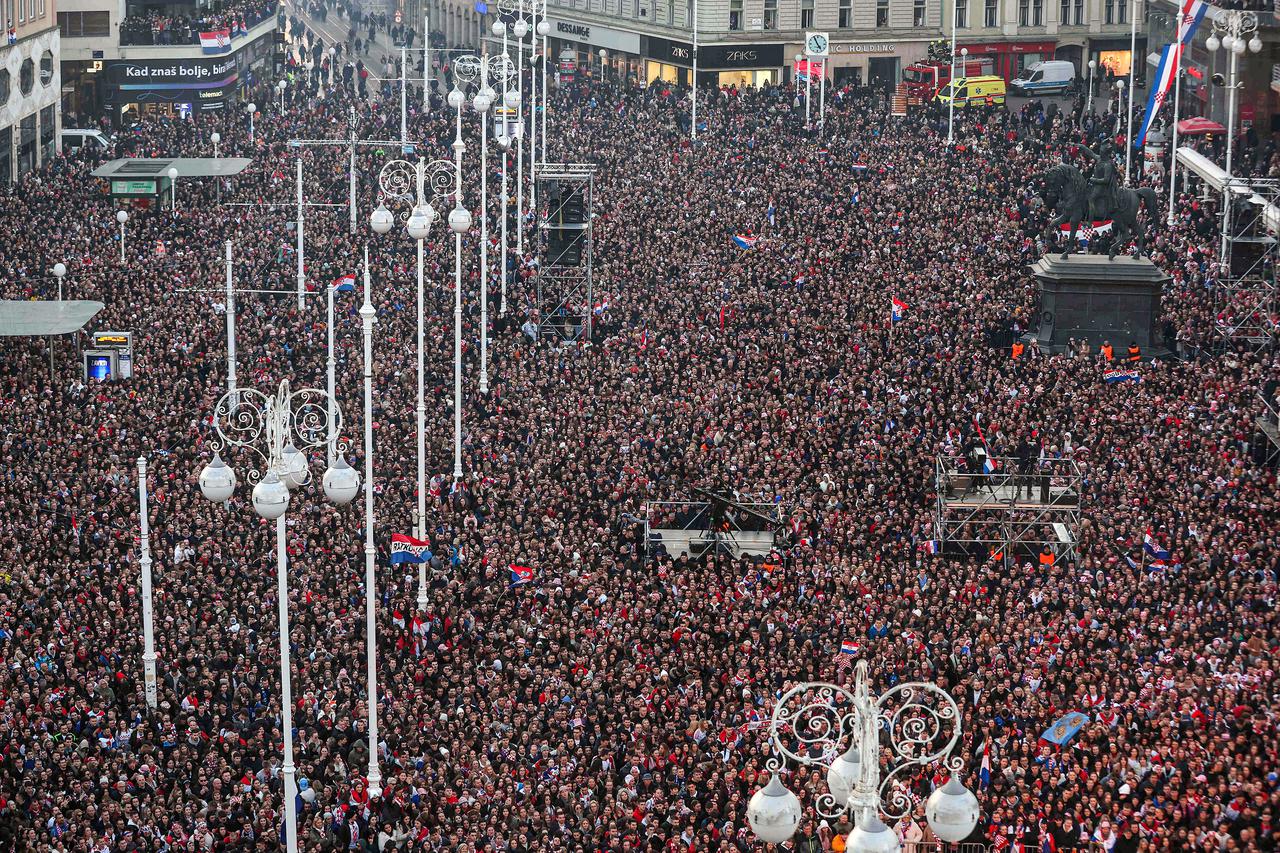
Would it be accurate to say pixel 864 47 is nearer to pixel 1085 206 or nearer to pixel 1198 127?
pixel 1198 127

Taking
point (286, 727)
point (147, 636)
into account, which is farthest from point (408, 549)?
point (286, 727)

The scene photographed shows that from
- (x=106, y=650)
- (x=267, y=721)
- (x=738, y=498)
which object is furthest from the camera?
(x=738, y=498)

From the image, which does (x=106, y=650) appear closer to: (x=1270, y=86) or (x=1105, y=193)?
(x=1105, y=193)

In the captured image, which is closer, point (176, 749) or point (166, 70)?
point (176, 749)

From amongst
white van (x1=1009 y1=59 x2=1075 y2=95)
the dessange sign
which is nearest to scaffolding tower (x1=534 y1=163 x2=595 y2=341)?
white van (x1=1009 y1=59 x2=1075 y2=95)

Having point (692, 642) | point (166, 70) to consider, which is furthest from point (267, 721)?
point (166, 70)

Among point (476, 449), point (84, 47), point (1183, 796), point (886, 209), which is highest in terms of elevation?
point (84, 47)
